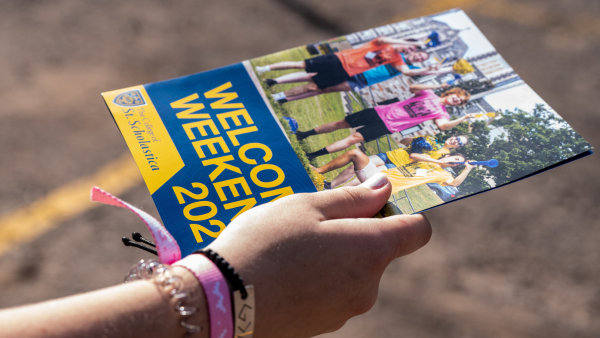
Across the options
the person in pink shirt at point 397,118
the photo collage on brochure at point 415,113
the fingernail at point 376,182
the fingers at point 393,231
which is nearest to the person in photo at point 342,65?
the photo collage on brochure at point 415,113

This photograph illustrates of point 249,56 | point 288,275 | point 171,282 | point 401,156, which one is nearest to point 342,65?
point 401,156

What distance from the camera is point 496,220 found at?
7.37 feet

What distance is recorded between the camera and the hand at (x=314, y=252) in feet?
2.48

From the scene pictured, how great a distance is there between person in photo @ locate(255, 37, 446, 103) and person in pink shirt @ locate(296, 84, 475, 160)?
0.35ft

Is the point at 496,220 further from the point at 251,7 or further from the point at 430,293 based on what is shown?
the point at 251,7

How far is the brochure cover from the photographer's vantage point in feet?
3.22

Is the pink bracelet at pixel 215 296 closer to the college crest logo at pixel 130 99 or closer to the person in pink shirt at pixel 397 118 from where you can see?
the person in pink shirt at pixel 397 118

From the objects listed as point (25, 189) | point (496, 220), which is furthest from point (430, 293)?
point (25, 189)

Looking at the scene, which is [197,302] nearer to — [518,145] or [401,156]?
[401,156]

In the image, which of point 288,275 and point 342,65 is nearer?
point 288,275

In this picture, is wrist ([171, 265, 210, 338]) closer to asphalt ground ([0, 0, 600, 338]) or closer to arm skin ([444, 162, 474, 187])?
arm skin ([444, 162, 474, 187])

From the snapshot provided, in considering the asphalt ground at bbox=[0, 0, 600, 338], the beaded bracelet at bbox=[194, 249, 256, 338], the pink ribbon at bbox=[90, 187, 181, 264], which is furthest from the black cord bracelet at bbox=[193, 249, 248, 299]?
the asphalt ground at bbox=[0, 0, 600, 338]

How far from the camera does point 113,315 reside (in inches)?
25.2

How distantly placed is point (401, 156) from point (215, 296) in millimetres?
573
